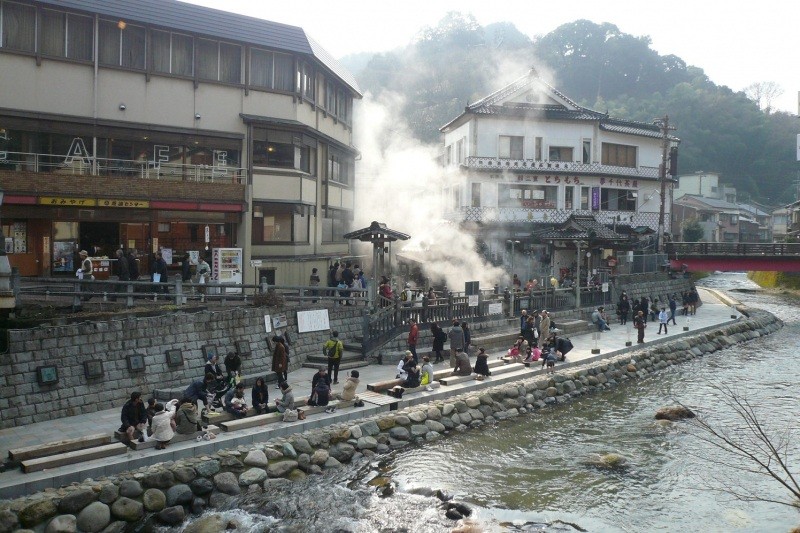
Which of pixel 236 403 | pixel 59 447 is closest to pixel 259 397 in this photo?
pixel 236 403

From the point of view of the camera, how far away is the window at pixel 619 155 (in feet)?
164

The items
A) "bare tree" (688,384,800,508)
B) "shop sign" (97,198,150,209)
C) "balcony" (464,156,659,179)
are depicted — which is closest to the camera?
"bare tree" (688,384,800,508)

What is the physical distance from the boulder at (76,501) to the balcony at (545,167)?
36906 millimetres

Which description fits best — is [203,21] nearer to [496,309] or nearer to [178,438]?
[496,309]

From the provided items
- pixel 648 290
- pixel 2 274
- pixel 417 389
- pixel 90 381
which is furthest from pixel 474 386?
pixel 648 290

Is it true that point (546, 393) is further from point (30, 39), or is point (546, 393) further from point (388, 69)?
point (388, 69)

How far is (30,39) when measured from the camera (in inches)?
1000

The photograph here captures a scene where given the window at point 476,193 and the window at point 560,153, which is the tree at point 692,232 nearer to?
the window at point 560,153

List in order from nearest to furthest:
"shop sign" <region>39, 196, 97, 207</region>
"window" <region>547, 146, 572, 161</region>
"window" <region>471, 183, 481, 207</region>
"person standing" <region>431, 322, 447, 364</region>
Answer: "person standing" <region>431, 322, 447, 364</region>, "shop sign" <region>39, 196, 97, 207</region>, "window" <region>471, 183, 481, 207</region>, "window" <region>547, 146, 572, 161</region>

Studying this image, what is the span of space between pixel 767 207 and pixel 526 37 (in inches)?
1973

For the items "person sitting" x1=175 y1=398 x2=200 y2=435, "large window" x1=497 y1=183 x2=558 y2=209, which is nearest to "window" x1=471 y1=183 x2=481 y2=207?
"large window" x1=497 y1=183 x2=558 y2=209

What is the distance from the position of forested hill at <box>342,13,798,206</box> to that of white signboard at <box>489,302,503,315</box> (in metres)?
56.0

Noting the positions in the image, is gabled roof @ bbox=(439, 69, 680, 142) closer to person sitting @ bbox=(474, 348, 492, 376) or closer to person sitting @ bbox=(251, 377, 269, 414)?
person sitting @ bbox=(474, 348, 492, 376)

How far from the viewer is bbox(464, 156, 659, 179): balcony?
46.5m
